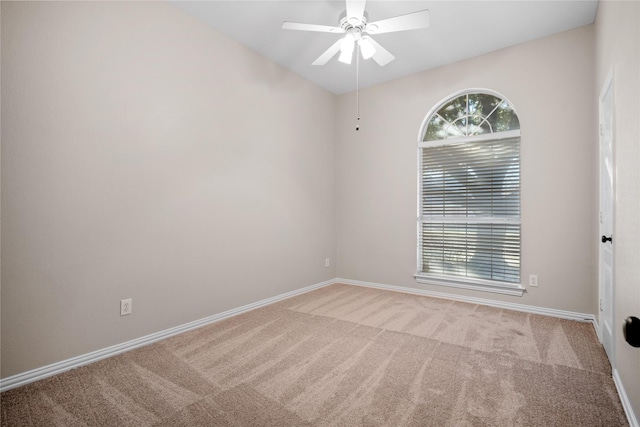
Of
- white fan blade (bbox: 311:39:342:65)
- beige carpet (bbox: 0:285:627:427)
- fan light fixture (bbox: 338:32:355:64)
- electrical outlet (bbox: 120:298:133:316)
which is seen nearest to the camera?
beige carpet (bbox: 0:285:627:427)

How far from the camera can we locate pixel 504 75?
136 inches

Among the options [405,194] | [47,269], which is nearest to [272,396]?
[47,269]

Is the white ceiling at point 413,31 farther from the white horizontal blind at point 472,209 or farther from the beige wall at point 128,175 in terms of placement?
the white horizontal blind at point 472,209

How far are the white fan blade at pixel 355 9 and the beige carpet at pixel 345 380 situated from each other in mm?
2614

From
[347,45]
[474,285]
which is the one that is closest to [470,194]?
[474,285]

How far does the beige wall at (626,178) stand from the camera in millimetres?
1447

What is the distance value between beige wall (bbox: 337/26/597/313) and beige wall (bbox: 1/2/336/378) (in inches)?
63.1

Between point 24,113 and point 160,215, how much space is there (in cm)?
107

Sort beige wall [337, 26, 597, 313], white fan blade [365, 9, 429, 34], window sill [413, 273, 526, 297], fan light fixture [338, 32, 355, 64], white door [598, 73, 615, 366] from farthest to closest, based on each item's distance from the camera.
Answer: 1. window sill [413, 273, 526, 297]
2. beige wall [337, 26, 597, 313]
3. fan light fixture [338, 32, 355, 64]
4. white fan blade [365, 9, 429, 34]
5. white door [598, 73, 615, 366]

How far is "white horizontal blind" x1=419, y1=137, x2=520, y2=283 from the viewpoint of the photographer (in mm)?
3463

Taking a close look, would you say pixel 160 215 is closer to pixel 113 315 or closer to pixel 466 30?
pixel 113 315

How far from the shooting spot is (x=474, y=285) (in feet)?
12.0

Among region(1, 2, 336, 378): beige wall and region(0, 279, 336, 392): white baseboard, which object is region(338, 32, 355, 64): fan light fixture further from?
region(0, 279, 336, 392): white baseboard

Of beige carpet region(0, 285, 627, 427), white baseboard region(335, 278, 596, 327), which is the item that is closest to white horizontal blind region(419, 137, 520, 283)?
white baseboard region(335, 278, 596, 327)
